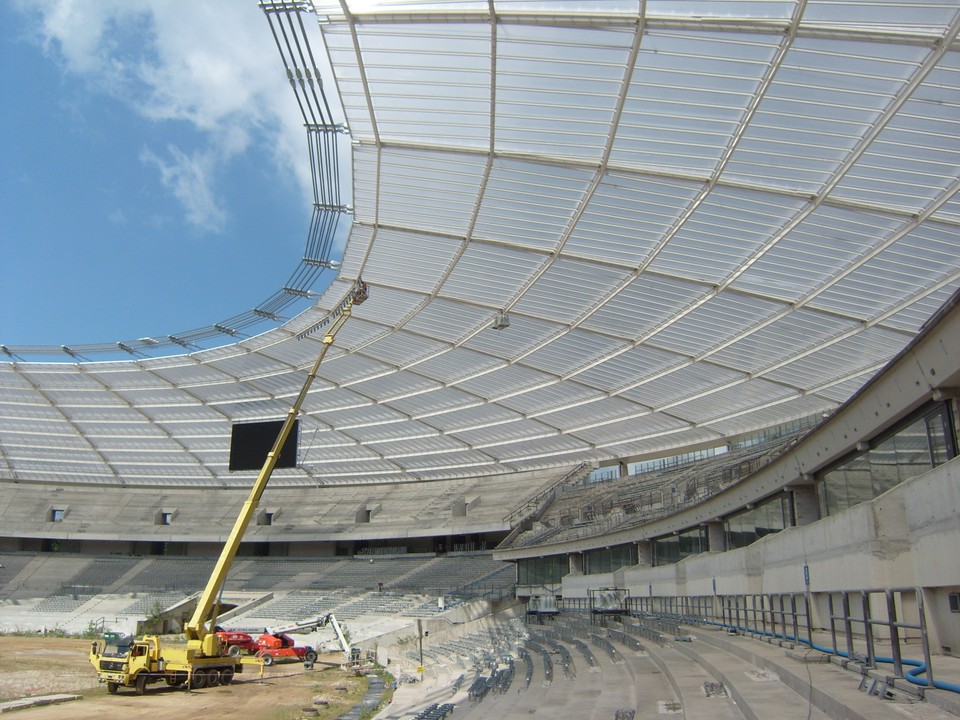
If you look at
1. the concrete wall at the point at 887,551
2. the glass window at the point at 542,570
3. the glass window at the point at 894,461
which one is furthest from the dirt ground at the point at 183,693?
the glass window at the point at 542,570

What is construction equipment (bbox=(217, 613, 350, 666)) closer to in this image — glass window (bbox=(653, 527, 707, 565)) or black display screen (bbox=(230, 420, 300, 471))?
black display screen (bbox=(230, 420, 300, 471))

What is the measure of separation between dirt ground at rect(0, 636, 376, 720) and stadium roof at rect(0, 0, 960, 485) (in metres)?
16.5

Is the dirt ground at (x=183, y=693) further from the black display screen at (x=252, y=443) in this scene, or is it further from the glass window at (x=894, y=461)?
the glass window at (x=894, y=461)

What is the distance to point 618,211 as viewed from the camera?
26922 mm

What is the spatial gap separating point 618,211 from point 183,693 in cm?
2212

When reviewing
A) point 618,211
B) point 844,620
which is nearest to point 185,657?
point 618,211

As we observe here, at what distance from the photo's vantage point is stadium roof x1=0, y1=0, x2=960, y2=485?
19.2 metres

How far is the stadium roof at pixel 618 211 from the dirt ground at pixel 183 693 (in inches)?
650

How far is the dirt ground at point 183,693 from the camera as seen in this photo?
22500 millimetres

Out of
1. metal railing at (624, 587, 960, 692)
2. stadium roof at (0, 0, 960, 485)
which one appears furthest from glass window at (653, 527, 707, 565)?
stadium roof at (0, 0, 960, 485)

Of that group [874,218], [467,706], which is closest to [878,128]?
Result: [874,218]

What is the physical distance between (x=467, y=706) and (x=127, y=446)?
53978 mm

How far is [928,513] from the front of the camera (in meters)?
11.5

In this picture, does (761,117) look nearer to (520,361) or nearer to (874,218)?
(874,218)
